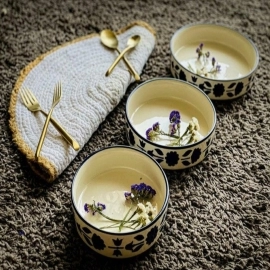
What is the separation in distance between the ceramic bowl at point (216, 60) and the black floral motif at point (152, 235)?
318 millimetres

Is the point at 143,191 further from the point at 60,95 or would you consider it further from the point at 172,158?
Result: the point at 60,95

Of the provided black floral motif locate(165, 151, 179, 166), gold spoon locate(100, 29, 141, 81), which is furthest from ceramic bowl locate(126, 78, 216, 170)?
gold spoon locate(100, 29, 141, 81)

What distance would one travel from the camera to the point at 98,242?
0.67 m

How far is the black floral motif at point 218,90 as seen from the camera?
0.89 metres

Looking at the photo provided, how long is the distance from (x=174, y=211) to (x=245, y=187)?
4.8 inches

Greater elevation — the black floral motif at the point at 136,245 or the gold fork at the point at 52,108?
the gold fork at the point at 52,108

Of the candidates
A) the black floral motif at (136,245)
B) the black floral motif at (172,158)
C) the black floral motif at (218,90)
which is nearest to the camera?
the black floral motif at (136,245)

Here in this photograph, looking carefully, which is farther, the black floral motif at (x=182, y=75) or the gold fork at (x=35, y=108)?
the black floral motif at (x=182, y=75)

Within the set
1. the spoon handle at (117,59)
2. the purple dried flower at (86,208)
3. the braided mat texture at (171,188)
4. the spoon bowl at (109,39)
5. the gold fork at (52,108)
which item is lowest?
the braided mat texture at (171,188)

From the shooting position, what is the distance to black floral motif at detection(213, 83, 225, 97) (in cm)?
89

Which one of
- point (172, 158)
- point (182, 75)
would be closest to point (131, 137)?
point (172, 158)

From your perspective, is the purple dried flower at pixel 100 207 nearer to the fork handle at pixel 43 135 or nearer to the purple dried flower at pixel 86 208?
the purple dried flower at pixel 86 208

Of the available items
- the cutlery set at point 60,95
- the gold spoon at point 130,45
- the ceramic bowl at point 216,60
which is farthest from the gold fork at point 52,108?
the ceramic bowl at point 216,60

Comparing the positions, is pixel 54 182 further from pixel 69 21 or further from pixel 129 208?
pixel 69 21
